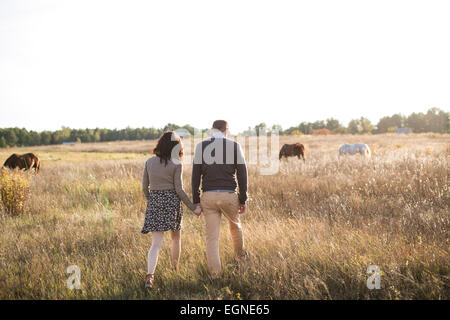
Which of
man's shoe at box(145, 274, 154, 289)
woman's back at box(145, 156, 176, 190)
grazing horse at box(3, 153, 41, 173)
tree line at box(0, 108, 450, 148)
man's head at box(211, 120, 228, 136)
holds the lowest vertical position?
man's shoe at box(145, 274, 154, 289)

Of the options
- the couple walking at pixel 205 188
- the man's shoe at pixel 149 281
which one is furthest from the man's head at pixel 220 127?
the man's shoe at pixel 149 281

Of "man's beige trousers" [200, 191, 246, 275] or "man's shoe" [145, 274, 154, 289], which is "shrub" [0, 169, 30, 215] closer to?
"man's shoe" [145, 274, 154, 289]

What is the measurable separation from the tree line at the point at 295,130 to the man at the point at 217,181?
73.8 m

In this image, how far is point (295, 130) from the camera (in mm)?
115500

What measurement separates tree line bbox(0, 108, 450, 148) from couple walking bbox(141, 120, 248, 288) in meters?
→ 73.8

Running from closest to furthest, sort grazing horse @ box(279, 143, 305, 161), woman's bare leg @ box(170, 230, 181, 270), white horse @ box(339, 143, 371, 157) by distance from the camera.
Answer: woman's bare leg @ box(170, 230, 181, 270) → white horse @ box(339, 143, 371, 157) → grazing horse @ box(279, 143, 305, 161)

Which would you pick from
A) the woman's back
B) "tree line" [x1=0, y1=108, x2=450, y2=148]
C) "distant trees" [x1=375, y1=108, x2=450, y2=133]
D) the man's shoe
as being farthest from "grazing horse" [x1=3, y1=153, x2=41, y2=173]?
"distant trees" [x1=375, y1=108, x2=450, y2=133]

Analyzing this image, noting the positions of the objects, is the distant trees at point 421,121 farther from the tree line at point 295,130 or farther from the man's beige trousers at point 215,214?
the man's beige trousers at point 215,214

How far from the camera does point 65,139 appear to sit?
12269 centimetres

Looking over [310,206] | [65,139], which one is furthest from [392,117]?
[65,139]

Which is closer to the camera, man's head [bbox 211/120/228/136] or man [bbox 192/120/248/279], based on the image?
man [bbox 192/120/248/279]

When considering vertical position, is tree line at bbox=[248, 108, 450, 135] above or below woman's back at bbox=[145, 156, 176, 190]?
above

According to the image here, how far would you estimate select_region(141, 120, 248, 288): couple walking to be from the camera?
3695mm

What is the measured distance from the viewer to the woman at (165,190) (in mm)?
3760
